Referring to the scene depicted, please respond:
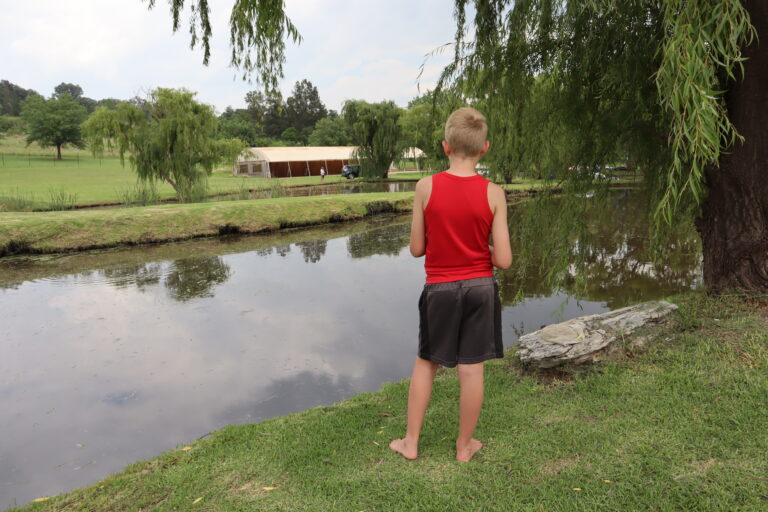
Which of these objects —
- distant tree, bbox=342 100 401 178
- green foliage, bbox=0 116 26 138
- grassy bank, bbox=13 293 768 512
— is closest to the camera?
grassy bank, bbox=13 293 768 512

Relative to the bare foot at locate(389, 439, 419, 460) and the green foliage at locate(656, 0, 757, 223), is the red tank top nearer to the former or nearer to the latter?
the bare foot at locate(389, 439, 419, 460)

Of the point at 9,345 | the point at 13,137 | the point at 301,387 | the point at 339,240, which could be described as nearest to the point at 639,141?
the point at 301,387

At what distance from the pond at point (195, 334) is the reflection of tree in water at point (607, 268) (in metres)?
0.07

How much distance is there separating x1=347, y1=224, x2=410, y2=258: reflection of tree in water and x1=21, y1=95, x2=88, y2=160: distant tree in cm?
4438

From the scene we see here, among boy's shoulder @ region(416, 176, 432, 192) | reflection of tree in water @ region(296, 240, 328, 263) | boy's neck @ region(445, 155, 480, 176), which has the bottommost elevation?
reflection of tree in water @ region(296, 240, 328, 263)

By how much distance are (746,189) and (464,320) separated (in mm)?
3461

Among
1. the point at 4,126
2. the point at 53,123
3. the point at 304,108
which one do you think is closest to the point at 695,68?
the point at 53,123

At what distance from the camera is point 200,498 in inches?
99.9

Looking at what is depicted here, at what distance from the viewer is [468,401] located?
2.47 meters

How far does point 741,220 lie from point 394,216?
13355 mm

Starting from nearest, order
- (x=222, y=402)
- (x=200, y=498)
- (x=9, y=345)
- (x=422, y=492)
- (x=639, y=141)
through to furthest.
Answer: (x=422, y=492) → (x=200, y=498) → (x=222, y=402) → (x=639, y=141) → (x=9, y=345)

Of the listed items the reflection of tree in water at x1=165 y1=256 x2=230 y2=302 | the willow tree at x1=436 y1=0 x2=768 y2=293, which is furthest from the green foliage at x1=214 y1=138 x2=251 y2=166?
the willow tree at x1=436 y1=0 x2=768 y2=293

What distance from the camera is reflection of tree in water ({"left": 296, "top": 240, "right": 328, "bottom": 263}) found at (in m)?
11.1

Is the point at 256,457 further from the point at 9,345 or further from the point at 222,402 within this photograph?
the point at 9,345
